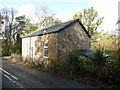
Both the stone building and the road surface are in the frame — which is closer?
the road surface

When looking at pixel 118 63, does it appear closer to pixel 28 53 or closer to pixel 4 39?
pixel 28 53

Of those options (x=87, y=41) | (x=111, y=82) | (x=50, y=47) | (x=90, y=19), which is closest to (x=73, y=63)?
(x=111, y=82)

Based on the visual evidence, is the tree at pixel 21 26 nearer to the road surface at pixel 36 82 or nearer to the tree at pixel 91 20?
the tree at pixel 91 20

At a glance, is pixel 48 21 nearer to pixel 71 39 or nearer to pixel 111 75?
pixel 71 39

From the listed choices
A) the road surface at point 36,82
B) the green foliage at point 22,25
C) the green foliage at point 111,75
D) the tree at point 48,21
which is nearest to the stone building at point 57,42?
the road surface at point 36,82

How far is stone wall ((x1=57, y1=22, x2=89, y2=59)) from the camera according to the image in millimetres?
16344

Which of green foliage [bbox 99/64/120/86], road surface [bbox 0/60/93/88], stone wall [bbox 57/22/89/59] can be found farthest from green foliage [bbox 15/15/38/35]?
green foliage [bbox 99/64/120/86]

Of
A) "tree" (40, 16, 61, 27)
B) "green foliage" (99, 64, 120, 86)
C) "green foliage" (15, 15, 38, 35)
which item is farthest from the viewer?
"green foliage" (15, 15, 38, 35)

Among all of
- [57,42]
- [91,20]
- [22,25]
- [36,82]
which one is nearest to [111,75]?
[36,82]

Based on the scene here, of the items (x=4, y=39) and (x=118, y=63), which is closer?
(x=118, y=63)

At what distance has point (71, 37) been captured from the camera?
17969 millimetres

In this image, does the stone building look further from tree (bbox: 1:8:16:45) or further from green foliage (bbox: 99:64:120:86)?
tree (bbox: 1:8:16:45)

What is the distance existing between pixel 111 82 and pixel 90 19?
27.8 metres

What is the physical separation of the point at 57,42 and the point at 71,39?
3047 millimetres
